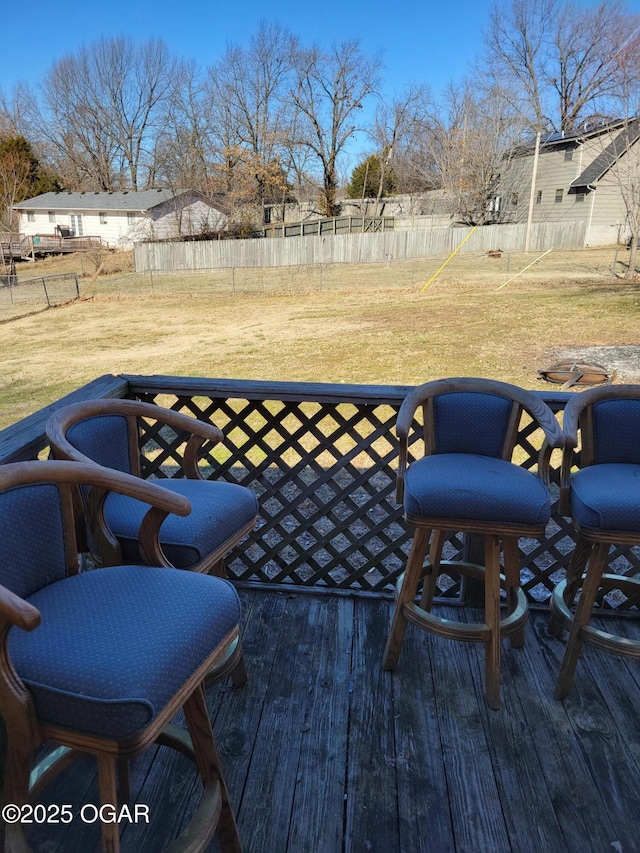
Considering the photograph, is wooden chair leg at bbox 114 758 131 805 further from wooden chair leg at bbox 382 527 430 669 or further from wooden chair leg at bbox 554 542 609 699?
wooden chair leg at bbox 554 542 609 699

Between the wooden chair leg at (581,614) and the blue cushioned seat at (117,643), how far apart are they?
40.1 inches

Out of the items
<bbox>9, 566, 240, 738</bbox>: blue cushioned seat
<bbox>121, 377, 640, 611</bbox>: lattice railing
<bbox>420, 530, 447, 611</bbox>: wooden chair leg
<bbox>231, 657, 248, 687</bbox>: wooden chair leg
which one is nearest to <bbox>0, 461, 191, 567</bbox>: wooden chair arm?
<bbox>9, 566, 240, 738</bbox>: blue cushioned seat

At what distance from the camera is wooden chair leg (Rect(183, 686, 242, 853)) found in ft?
3.74

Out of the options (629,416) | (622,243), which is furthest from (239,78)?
(629,416)

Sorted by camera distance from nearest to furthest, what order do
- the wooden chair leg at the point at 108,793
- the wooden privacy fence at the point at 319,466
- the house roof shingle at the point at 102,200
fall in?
1. the wooden chair leg at the point at 108,793
2. the wooden privacy fence at the point at 319,466
3. the house roof shingle at the point at 102,200

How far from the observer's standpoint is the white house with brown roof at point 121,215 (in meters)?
28.4

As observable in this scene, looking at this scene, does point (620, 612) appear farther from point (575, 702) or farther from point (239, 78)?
point (239, 78)

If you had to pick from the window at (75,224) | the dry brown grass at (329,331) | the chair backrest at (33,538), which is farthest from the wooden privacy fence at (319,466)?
the window at (75,224)

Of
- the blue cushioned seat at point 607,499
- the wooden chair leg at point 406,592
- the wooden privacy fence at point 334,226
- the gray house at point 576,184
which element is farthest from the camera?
the wooden privacy fence at point 334,226

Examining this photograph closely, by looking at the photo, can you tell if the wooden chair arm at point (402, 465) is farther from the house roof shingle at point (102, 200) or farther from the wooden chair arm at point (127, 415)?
the house roof shingle at point (102, 200)

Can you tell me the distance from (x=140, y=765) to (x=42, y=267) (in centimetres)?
2771

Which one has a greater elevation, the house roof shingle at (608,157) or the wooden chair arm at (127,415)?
the house roof shingle at (608,157)

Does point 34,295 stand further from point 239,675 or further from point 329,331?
point 239,675

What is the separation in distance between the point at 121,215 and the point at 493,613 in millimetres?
31280
